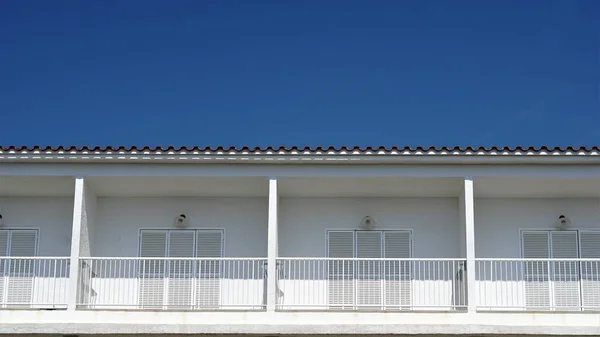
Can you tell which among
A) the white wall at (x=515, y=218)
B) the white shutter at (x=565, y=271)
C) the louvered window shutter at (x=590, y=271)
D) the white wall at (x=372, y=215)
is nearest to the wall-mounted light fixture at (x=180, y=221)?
the white wall at (x=372, y=215)

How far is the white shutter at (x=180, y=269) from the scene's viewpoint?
20.0 m

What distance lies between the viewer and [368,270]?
19500mm

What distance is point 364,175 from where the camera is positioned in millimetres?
18781

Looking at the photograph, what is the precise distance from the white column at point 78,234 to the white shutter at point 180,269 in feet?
5.35

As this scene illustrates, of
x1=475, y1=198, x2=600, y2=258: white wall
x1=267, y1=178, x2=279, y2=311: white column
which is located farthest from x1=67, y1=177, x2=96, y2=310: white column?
x1=475, y1=198, x2=600, y2=258: white wall

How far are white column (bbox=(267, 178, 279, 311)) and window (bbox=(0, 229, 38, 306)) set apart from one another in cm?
469

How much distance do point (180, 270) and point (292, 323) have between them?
3.20 metres

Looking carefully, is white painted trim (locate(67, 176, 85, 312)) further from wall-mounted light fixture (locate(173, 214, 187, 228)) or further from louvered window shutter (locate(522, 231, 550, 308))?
louvered window shutter (locate(522, 231, 550, 308))

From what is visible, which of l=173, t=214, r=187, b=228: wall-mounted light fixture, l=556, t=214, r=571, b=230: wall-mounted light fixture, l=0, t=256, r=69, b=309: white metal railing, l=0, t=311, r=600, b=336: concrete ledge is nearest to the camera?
l=0, t=311, r=600, b=336: concrete ledge

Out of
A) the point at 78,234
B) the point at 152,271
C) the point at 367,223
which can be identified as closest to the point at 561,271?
the point at 367,223

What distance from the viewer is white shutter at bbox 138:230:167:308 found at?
20.0 meters

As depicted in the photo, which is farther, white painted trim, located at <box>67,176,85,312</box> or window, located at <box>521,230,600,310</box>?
window, located at <box>521,230,600,310</box>

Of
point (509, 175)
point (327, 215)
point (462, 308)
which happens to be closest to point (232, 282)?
point (327, 215)

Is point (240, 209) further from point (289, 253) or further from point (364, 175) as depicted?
point (364, 175)
